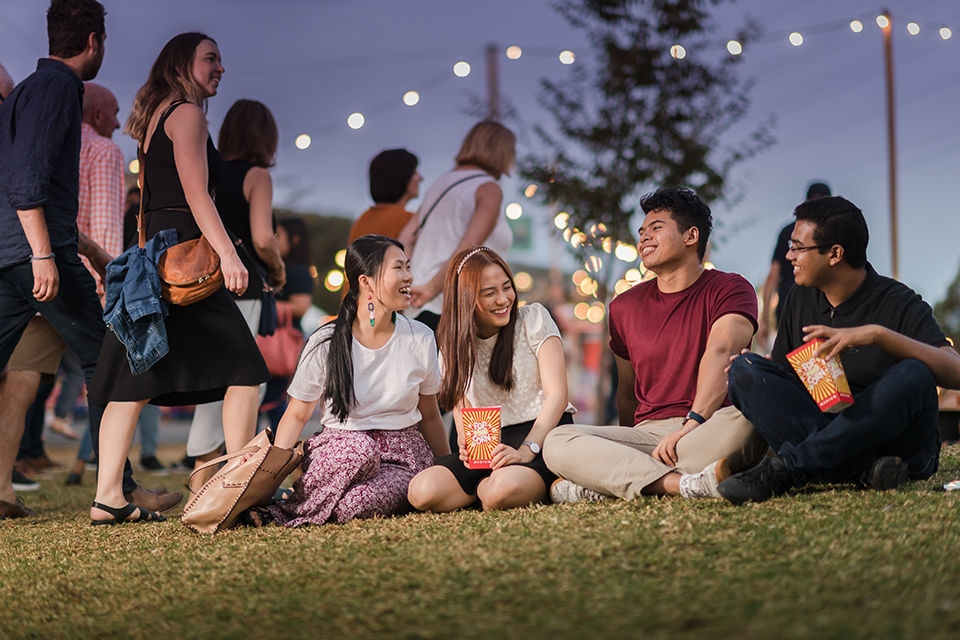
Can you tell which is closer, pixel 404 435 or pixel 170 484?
pixel 404 435

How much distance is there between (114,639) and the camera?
2.44 metres

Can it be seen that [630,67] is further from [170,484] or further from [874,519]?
[874,519]

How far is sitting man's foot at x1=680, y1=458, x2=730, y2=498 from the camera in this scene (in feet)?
11.7

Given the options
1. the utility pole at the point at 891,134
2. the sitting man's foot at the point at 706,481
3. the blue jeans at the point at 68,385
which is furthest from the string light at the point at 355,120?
the utility pole at the point at 891,134

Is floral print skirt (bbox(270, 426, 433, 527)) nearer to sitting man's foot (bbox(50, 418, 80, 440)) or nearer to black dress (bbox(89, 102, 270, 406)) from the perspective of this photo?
black dress (bbox(89, 102, 270, 406))

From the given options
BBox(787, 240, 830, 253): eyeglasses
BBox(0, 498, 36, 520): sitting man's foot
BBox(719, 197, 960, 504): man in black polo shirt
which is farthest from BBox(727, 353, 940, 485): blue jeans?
BBox(0, 498, 36, 520): sitting man's foot

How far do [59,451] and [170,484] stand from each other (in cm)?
590

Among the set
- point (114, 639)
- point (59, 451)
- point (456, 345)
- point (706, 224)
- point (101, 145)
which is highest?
point (101, 145)

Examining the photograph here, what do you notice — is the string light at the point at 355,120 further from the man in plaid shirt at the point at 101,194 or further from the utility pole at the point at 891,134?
the utility pole at the point at 891,134

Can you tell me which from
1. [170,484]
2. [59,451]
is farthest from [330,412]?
[59,451]

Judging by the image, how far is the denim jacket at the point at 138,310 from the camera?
4.11m

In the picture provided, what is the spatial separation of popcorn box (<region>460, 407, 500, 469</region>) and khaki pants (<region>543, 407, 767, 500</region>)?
0.74 ft

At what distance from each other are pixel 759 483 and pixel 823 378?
403mm

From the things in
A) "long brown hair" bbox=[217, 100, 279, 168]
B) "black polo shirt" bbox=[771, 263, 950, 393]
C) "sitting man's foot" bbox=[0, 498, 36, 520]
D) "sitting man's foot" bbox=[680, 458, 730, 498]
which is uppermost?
"long brown hair" bbox=[217, 100, 279, 168]
